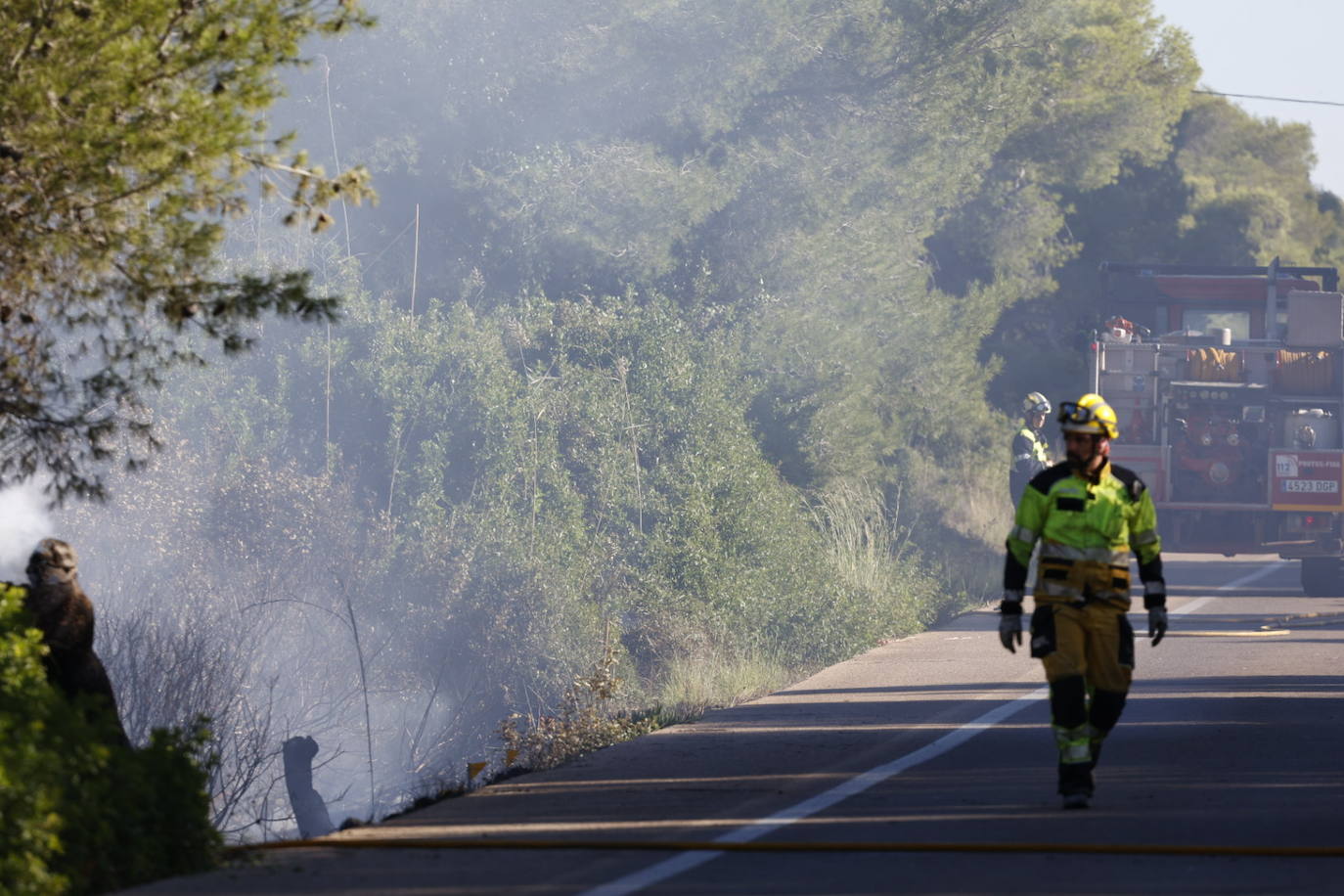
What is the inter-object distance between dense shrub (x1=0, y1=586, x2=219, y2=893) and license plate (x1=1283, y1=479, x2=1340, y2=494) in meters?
16.7

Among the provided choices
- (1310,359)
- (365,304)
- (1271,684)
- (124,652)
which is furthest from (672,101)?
(1271,684)

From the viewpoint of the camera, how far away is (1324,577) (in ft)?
68.4

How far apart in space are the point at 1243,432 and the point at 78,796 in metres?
17.9

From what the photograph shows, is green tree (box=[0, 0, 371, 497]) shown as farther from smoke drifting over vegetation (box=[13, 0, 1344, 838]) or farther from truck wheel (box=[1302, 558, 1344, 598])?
smoke drifting over vegetation (box=[13, 0, 1344, 838])

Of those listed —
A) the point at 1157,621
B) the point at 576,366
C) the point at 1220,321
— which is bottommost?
the point at 1157,621

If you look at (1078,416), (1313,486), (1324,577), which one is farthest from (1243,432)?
(1078,416)

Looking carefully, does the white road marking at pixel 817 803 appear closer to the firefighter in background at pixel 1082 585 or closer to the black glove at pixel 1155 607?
the firefighter in background at pixel 1082 585

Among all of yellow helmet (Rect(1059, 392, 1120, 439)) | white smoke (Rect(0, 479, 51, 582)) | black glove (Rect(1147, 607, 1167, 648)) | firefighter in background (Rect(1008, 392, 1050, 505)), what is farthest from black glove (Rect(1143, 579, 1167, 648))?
white smoke (Rect(0, 479, 51, 582))

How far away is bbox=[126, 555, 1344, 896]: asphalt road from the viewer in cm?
621

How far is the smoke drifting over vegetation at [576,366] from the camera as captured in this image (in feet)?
86.2

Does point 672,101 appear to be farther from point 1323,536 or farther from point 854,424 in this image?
point 1323,536

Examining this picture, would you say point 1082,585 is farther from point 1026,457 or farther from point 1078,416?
point 1026,457

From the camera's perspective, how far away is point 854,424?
29.3 metres

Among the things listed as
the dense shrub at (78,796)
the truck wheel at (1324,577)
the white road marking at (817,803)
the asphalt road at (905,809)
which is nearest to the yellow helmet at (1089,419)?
the asphalt road at (905,809)
